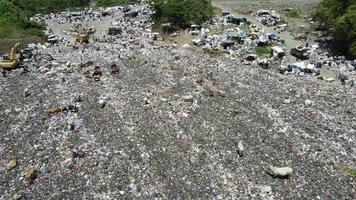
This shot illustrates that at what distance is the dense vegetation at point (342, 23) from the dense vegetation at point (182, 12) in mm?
9050

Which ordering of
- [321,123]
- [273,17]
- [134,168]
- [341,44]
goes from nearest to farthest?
[134,168] → [321,123] → [341,44] → [273,17]

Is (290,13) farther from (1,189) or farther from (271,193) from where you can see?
(1,189)

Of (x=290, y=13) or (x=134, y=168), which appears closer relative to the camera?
(x=134, y=168)

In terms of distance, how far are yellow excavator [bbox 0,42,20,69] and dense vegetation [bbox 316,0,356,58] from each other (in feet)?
65.2

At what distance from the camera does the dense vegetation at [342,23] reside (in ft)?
80.5

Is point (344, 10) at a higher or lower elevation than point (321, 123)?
higher

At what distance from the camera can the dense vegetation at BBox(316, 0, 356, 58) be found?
966 inches

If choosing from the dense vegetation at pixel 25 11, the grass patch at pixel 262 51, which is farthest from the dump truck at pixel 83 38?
the grass patch at pixel 262 51

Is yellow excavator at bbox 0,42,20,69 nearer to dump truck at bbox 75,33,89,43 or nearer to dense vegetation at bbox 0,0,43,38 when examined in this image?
dense vegetation at bbox 0,0,43,38

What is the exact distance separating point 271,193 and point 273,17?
2262cm

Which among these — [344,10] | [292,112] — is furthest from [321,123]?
[344,10]

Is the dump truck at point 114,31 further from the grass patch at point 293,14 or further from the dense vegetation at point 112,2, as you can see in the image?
the grass patch at point 293,14

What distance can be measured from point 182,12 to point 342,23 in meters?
11.4

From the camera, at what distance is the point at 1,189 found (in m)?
13.4
